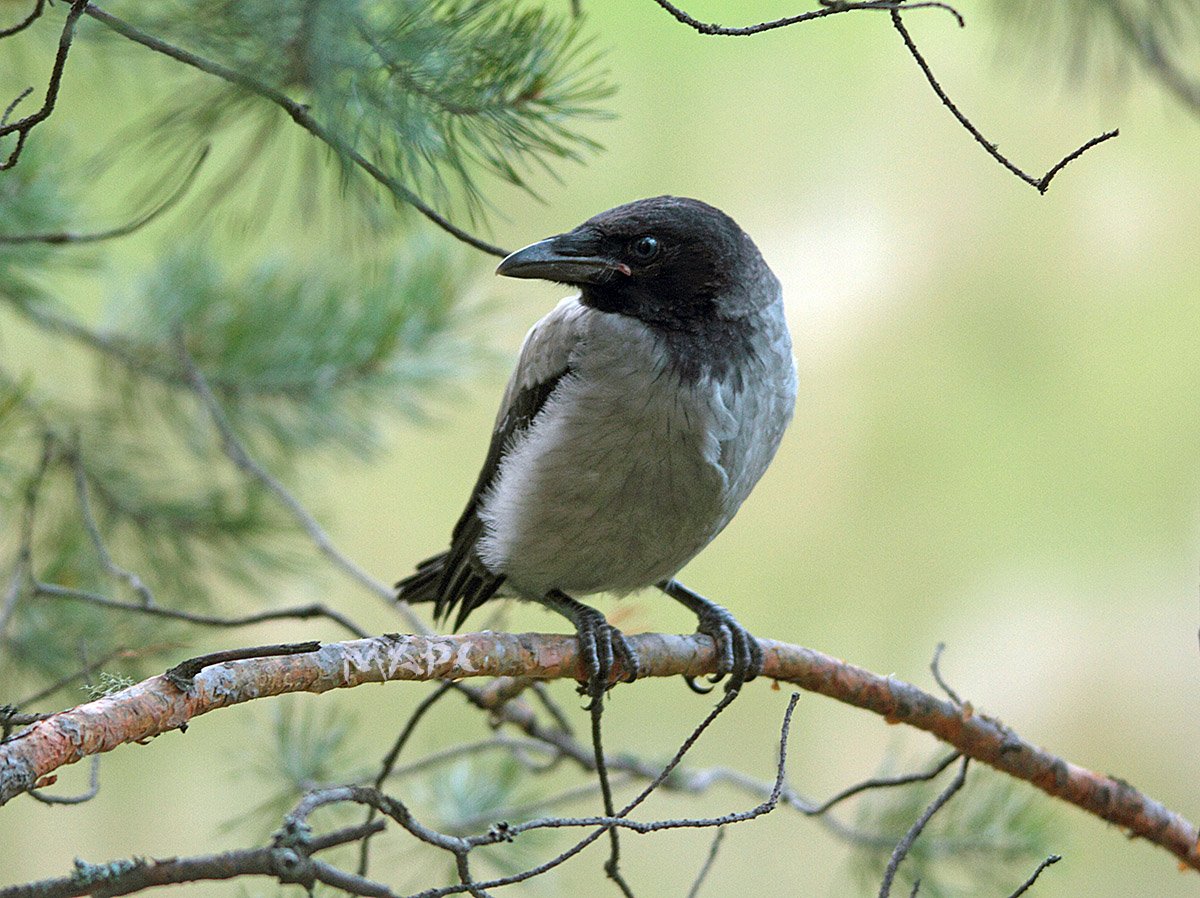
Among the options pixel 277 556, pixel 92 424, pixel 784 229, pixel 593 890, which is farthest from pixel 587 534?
pixel 593 890

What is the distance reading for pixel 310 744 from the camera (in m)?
1.69

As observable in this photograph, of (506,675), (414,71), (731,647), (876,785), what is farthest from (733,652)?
(414,71)

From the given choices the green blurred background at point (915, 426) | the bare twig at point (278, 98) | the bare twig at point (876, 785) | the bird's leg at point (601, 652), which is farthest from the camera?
the green blurred background at point (915, 426)

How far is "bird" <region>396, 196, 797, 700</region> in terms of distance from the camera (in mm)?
1477

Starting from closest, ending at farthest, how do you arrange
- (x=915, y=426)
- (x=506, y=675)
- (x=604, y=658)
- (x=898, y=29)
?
(x=898, y=29) → (x=506, y=675) → (x=604, y=658) → (x=915, y=426)

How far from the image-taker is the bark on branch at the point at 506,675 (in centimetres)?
78

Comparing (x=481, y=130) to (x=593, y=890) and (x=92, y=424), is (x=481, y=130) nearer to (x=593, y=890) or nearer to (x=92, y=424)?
(x=92, y=424)

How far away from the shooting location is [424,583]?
1.83 meters

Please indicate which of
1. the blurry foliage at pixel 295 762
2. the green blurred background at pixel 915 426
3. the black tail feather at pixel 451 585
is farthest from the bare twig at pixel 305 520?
the green blurred background at pixel 915 426

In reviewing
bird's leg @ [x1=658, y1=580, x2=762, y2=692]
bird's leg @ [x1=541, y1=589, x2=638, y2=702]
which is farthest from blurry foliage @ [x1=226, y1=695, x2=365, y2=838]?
bird's leg @ [x1=658, y1=580, x2=762, y2=692]

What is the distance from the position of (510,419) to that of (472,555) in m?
0.19

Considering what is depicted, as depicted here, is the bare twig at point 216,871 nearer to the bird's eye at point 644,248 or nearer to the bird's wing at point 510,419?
the bird's wing at point 510,419

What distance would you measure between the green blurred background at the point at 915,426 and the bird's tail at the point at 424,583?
43.2 inches

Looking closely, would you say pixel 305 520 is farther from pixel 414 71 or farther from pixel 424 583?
pixel 414 71
